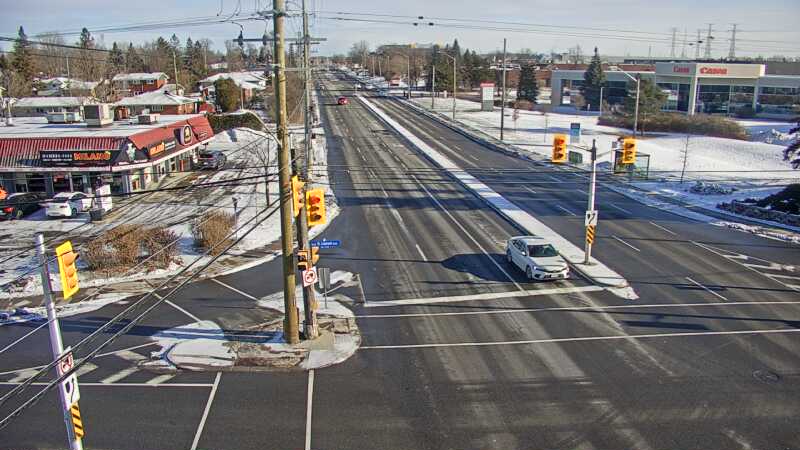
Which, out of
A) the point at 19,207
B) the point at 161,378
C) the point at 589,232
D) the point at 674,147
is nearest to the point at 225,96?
the point at 19,207

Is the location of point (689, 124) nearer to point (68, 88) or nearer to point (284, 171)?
point (284, 171)

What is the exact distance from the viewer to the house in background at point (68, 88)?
9456 centimetres

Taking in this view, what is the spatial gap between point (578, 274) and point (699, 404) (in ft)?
36.9

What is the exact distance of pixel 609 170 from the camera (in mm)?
53031

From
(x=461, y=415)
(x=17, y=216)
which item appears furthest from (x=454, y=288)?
(x=17, y=216)

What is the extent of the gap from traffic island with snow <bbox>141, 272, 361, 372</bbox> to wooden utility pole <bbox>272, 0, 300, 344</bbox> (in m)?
0.81

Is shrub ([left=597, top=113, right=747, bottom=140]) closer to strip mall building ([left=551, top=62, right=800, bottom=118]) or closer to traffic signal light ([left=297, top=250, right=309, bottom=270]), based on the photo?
strip mall building ([left=551, top=62, right=800, bottom=118])

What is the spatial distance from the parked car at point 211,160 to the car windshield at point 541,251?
112ft

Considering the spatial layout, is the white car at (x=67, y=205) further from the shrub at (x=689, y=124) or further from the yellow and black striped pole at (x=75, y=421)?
the shrub at (x=689, y=124)

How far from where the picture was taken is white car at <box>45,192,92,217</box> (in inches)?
1458

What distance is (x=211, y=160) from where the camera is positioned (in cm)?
5316

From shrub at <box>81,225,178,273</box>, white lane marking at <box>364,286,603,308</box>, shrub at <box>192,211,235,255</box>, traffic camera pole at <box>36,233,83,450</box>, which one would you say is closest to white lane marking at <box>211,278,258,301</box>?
shrub at <box>81,225,178,273</box>

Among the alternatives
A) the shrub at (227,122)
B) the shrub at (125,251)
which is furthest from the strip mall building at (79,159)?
the shrub at (227,122)

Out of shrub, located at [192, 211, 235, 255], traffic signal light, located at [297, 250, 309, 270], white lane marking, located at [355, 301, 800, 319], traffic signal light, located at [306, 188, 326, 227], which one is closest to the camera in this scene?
traffic signal light, located at [306, 188, 326, 227]
